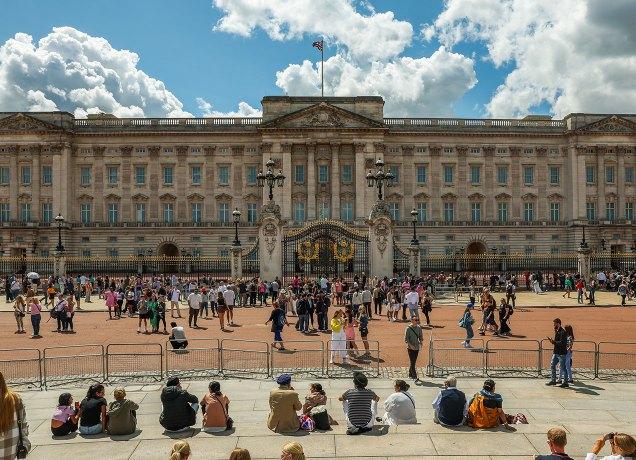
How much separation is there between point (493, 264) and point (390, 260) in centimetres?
1969

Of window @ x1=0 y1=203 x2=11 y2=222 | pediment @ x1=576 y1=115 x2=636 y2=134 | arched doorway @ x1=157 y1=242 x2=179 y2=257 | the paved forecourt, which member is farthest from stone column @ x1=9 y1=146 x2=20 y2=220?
pediment @ x1=576 y1=115 x2=636 y2=134

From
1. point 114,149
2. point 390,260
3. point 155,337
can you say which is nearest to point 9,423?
point 155,337

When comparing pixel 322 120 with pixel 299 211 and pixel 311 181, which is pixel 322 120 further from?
pixel 299 211

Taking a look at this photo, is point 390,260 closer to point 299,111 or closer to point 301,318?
point 301,318

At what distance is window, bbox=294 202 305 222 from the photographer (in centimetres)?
6197

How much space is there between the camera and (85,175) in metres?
62.7

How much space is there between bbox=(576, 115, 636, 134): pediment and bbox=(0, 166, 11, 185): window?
211 ft

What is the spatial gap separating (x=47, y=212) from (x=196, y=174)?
669 inches

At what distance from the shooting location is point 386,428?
33.6 feet

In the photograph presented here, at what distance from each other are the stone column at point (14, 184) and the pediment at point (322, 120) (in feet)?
90.8

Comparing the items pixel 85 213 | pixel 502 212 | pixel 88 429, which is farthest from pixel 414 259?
pixel 85 213

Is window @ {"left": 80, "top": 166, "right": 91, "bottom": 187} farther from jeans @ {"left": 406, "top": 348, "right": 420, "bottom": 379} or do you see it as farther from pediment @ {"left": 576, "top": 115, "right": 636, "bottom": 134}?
jeans @ {"left": 406, "top": 348, "right": 420, "bottom": 379}

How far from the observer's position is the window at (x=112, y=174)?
62688 millimetres

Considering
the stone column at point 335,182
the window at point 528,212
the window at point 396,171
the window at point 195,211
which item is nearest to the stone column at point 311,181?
the stone column at point 335,182
